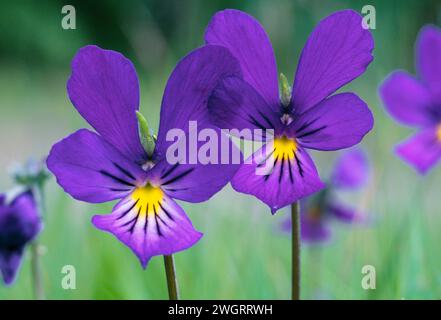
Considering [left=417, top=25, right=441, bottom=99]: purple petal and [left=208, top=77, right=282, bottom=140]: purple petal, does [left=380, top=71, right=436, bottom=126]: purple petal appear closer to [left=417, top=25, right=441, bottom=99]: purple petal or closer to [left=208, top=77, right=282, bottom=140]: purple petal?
[left=417, top=25, right=441, bottom=99]: purple petal

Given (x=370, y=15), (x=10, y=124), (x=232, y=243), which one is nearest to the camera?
(x=370, y=15)

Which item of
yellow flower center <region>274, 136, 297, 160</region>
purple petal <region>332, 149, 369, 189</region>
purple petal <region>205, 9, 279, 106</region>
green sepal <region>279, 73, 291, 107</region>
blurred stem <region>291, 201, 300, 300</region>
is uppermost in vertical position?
purple petal <region>332, 149, 369, 189</region>

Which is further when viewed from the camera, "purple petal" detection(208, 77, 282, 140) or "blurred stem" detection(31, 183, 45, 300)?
"blurred stem" detection(31, 183, 45, 300)

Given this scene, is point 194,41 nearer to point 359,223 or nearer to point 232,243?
point 232,243

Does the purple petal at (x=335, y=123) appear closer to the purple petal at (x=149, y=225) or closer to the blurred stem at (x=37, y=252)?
the purple petal at (x=149, y=225)

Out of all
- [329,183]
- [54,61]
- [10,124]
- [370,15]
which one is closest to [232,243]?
[329,183]

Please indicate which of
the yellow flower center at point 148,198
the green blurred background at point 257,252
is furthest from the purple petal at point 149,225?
the green blurred background at point 257,252

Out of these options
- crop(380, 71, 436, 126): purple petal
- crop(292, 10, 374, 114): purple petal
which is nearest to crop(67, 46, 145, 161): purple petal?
crop(292, 10, 374, 114): purple petal

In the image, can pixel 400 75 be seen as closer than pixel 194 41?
Yes
